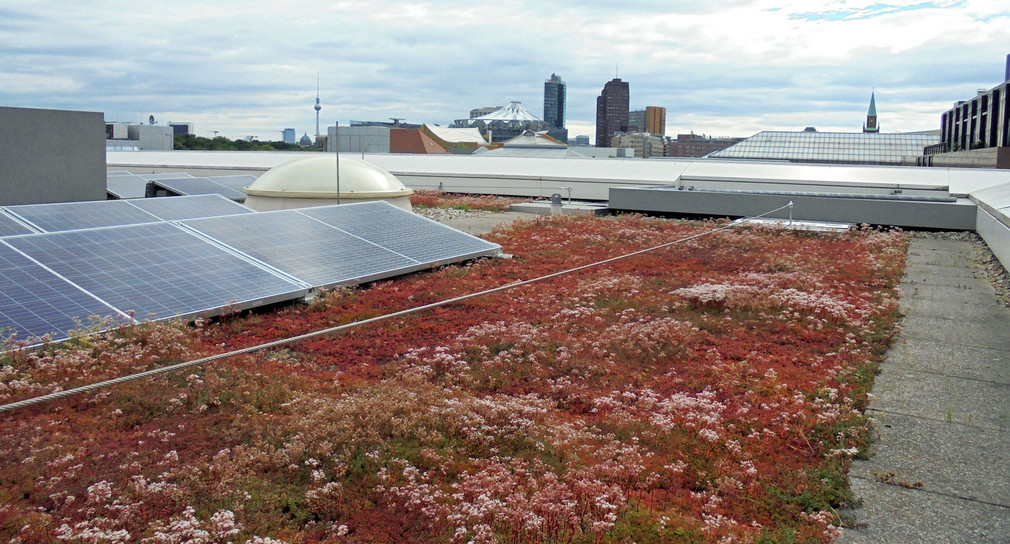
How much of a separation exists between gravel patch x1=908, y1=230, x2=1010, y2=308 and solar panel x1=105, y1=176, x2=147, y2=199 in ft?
75.8

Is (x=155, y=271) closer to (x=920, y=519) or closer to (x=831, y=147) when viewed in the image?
(x=920, y=519)

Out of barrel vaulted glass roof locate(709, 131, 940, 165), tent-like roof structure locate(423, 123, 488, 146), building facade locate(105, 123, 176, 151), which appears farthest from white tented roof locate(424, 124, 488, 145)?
barrel vaulted glass roof locate(709, 131, 940, 165)

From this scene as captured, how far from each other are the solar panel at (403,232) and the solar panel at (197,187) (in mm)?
11647

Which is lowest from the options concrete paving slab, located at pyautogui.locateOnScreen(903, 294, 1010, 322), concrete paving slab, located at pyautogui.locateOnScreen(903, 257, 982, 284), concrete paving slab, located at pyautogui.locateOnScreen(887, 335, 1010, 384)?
concrete paving slab, located at pyautogui.locateOnScreen(887, 335, 1010, 384)

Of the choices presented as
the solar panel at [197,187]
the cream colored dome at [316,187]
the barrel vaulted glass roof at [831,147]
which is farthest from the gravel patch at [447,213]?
the barrel vaulted glass roof at [831,147]

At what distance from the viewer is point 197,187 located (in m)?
25.8

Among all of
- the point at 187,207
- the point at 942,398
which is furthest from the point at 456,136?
the point at 942,398

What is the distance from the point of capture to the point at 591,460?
20.1 feet

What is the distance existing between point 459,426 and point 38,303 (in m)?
5.24

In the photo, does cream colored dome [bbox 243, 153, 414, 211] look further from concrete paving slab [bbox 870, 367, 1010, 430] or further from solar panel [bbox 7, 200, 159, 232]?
concrete paving slab [bbox 870, 367, 1010, 430]

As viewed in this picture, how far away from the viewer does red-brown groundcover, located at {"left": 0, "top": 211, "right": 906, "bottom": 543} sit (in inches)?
198

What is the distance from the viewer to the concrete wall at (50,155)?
16.5m

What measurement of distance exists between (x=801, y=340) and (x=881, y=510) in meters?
4.85

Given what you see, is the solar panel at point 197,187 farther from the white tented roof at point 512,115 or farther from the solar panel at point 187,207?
the white tented roof at point 512,115
